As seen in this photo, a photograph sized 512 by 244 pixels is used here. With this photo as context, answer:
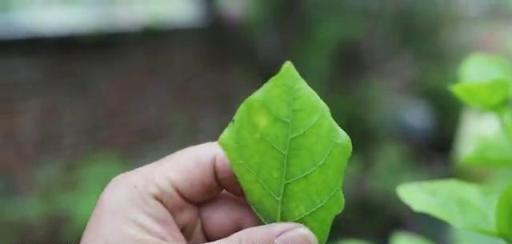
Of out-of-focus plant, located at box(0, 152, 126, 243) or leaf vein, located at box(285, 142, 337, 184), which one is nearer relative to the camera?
leaf vein, located at box(285, 142, 337, 184)

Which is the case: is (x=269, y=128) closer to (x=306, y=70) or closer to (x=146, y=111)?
(x=306, y=70)

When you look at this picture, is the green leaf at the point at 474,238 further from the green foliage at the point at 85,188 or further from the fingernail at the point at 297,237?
the green foliage at the point at 85,188

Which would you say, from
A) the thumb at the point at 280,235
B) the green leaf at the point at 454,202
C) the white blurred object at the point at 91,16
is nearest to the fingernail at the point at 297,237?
the thumb at the point at 280,235

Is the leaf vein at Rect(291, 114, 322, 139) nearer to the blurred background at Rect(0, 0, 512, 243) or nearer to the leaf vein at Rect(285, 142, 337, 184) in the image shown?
the leaf vein at Rect(285, 142, 337, 184)

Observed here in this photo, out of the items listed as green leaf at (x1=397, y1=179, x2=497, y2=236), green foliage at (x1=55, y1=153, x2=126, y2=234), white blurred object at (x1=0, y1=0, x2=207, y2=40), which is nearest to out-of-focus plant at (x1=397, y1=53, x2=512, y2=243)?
green leaf at (x1=397, y1=179, x2=497, y2=236)

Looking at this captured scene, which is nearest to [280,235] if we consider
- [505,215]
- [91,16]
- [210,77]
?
[505,215]

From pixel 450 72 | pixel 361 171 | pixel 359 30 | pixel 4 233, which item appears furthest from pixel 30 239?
pixel 450 72
